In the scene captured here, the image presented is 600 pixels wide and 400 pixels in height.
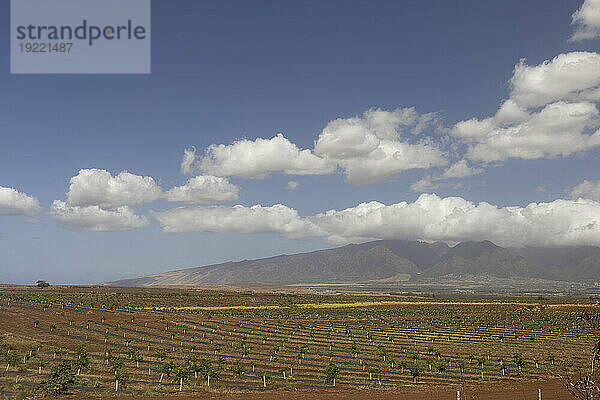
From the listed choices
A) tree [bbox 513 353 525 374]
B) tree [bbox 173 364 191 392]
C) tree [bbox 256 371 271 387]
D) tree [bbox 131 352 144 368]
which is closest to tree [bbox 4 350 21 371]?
tree [bbox 131 352 144 368]

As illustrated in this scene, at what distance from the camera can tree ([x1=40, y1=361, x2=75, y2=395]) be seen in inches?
1104

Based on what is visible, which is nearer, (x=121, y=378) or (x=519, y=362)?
(x=121, y=378)

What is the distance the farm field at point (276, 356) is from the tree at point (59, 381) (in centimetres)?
64

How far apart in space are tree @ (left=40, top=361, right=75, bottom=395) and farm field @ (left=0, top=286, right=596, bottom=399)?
0.64 m

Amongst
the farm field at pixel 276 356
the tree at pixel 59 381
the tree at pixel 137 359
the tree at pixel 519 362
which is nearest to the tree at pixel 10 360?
the farm field at pixel 276 356

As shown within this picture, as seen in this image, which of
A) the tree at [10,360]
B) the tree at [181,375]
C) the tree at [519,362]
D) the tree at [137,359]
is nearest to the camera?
the tree at [181,375]

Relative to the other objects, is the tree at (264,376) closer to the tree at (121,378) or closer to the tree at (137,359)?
the tree at (121,378)

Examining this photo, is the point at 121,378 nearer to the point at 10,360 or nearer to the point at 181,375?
Answer: the point at 181,375

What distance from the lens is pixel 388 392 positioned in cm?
3247

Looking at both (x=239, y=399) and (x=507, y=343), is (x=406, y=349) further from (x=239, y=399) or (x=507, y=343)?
(x=239, y=399)

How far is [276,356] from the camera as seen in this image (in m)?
47.6

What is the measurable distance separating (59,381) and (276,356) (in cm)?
2400

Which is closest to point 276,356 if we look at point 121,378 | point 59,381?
point 121,378

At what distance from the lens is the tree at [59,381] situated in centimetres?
2805
